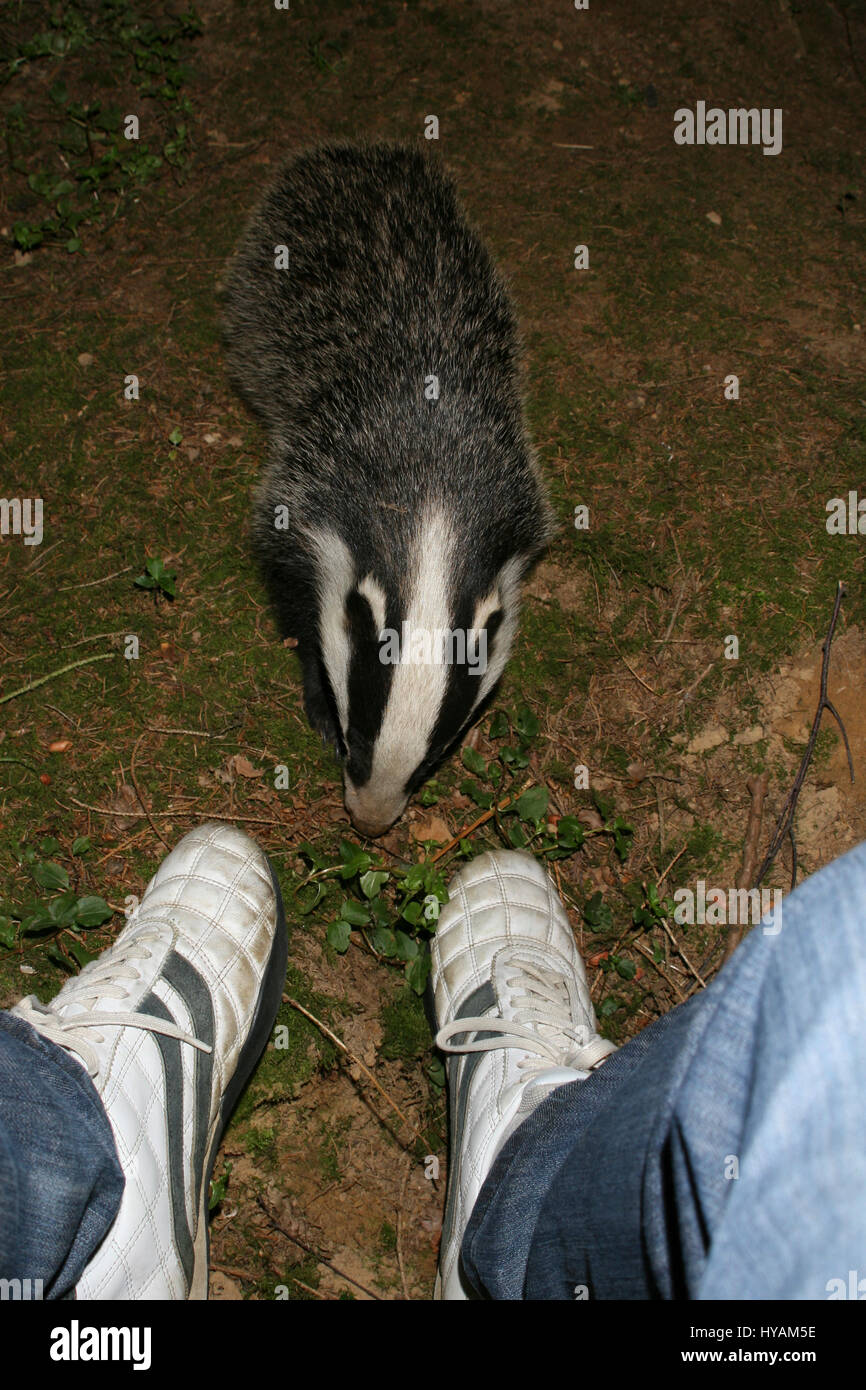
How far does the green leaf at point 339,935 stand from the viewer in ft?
9.39

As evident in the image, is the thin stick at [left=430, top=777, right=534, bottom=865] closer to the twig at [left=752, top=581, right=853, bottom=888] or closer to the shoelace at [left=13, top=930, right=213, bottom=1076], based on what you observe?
the twig at [left=752, top=581, right=853, bottom=888]

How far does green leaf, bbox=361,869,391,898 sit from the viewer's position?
2.93 meters

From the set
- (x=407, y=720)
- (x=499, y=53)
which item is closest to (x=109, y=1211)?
(x=407, y=720)

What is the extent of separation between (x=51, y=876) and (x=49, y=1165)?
1302mm

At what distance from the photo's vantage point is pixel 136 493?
3498 mm

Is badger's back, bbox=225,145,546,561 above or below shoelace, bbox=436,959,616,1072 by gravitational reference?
above

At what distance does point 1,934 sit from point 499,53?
433cm

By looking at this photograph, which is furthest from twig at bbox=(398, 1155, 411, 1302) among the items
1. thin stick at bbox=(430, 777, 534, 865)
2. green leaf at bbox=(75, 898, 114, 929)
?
green leaf at bbox=(75, 898, 114, 929)

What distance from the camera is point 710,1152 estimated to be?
1222 millimetres

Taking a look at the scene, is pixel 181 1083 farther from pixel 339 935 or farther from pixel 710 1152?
pixel 710 1152

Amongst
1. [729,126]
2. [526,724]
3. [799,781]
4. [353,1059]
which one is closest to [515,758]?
[526,724]

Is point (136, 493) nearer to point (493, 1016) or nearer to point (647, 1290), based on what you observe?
point (493, 1016)

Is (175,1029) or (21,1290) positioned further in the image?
(175,1029)
